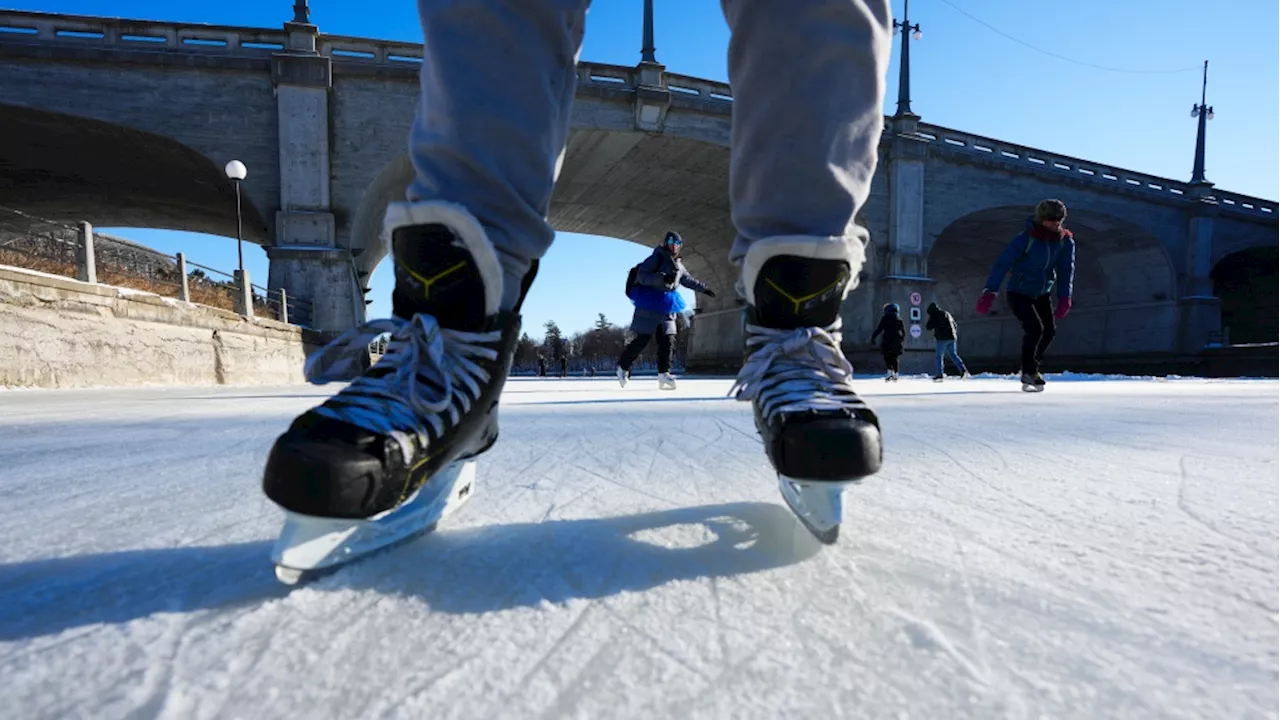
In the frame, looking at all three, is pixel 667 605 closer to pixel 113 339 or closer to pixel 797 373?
pixel 797 373

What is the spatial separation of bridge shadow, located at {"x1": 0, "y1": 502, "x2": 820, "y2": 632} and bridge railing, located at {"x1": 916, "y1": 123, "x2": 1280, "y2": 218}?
14.7 metres

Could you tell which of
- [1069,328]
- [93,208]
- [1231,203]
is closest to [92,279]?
[93,208]

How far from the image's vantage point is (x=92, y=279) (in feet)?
16.2

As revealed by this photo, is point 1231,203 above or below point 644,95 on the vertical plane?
below

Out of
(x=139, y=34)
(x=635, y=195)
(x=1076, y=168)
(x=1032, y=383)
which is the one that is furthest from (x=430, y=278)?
(x=1076, y=168)

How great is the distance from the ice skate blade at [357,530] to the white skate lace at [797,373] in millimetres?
362

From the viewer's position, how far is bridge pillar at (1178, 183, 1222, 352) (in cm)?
1418

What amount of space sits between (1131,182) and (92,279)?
20.4 m

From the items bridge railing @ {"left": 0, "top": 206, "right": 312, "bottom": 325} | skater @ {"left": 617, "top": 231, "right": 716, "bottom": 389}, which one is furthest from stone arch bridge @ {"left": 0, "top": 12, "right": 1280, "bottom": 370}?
skater @ {"left": 617, "top": 231, "right": 716, "bottom": 389}

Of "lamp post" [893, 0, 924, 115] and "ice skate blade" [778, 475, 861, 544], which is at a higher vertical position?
"lamp post" [893, 0, 924, 115]

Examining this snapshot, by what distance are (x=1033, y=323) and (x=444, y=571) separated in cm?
509

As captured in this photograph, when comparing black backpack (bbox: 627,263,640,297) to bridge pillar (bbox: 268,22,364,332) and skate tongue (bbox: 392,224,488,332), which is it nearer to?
skate tongue (bbox: 392,224,488,332)

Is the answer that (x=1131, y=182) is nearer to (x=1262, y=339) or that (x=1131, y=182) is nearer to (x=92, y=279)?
(x=1262, y=339)

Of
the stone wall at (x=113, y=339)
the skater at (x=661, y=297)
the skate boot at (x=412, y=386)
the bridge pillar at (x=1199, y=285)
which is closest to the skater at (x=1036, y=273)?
the skater at (x=661, y=297)
